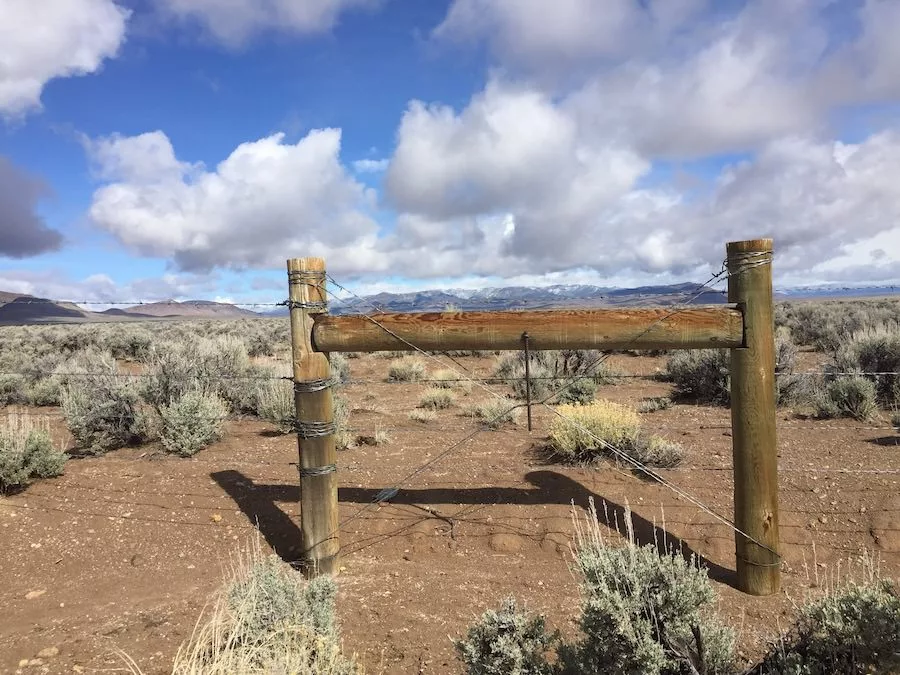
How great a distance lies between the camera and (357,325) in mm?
4492

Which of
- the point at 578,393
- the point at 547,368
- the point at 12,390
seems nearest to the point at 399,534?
the point at 578,393

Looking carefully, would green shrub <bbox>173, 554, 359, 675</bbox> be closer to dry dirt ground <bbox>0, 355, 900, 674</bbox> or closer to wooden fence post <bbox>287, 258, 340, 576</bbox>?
dry dirt ground <bbox>0, 355, 900, 674</bbox>

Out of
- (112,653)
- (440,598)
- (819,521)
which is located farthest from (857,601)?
(112,653)

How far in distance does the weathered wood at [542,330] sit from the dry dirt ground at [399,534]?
1251 millimetres

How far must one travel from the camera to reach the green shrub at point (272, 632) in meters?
2.65

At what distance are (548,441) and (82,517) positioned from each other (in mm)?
Answer: 4856

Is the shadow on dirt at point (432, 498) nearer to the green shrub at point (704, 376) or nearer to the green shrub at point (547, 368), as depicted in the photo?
the green shrub at point (547, 368)

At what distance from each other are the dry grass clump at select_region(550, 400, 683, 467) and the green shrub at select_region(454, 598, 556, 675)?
3642 mm

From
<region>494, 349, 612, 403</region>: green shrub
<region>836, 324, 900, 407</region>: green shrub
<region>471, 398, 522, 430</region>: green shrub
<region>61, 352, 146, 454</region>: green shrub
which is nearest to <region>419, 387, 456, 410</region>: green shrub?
<region>471, 398, 522, 430</region>: green shrub

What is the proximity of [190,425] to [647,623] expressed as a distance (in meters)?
6.53

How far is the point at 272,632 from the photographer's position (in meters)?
3.09

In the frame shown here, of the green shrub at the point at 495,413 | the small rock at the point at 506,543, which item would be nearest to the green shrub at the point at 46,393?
the green shrub at the point at 495,413

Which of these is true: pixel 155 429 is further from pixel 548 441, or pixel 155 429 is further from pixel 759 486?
pixel 759 486

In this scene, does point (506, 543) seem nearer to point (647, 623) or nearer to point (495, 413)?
point (647, 623)
